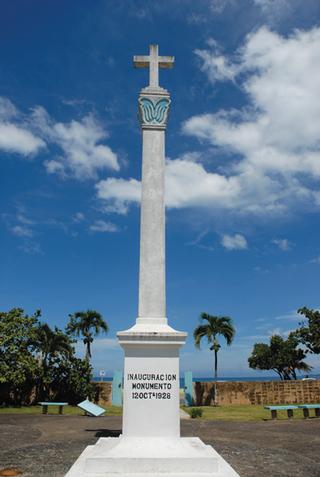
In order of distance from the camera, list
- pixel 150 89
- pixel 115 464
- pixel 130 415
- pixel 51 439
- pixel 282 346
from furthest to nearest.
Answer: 1. pixel 282 346
2. pixel 51 439
3. pixel 150 89
4. pixel 130 415
5. pixel 115 464

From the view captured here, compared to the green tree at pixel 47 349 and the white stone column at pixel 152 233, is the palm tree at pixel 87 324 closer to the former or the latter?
the green tree at pixel 47 349

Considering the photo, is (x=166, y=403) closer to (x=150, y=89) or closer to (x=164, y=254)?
(x=164, y=254)

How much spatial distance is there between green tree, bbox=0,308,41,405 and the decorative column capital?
16.5 m

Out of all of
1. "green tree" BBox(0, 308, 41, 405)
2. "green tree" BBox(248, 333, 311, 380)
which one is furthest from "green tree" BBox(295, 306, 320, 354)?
"green tree" BBox(0, 308, 41, 405)

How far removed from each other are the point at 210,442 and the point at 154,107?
8116mm

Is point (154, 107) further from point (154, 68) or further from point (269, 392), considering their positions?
point (269, 392)

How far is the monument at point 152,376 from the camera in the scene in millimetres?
5438

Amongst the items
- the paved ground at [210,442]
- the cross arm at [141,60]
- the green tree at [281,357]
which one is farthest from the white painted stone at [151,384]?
the green tree at [281,357]

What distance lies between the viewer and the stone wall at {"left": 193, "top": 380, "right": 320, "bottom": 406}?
2330cm

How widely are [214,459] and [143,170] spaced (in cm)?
492

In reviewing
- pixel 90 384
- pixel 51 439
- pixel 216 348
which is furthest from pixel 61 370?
pixel 51 439

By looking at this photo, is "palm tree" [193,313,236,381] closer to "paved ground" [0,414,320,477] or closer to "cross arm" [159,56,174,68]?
"paved ground" [0,414,320,477]

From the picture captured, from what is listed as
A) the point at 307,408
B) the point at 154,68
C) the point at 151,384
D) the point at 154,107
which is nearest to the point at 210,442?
the point at 151,384

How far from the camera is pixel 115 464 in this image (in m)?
5.40
